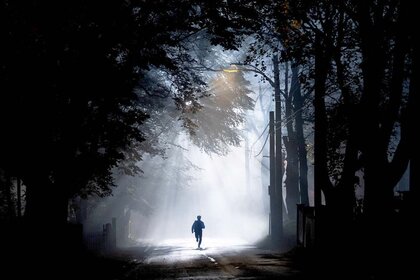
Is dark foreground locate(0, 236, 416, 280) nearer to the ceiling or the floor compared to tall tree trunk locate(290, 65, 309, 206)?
nearer to the floor

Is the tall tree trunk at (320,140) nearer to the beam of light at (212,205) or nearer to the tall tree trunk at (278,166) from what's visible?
the tall tree trunk at (278,166)

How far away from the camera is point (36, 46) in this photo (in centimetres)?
2067

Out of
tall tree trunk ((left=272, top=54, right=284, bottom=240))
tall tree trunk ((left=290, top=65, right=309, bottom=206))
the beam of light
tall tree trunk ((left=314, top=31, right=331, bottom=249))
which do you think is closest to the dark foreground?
tall tree trunk ((left=314, top=31, right=331, bottom=249))

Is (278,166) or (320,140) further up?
(320,140)

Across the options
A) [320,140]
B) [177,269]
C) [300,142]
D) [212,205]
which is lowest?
[212,205]

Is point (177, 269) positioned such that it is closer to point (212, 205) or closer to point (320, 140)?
point (320, 140)

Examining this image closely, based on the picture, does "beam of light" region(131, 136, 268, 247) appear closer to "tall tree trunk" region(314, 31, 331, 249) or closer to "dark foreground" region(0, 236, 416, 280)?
"tall tree trunk" region(314, 31, 331, 249)

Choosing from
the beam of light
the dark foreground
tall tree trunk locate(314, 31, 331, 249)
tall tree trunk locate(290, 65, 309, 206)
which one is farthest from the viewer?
the beam of light

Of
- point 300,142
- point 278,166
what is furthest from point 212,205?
point 278,166

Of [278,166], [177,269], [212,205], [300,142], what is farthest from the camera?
[212,205]

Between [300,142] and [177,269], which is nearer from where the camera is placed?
[177,269]

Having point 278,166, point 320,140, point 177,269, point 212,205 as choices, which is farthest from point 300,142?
point 212,205

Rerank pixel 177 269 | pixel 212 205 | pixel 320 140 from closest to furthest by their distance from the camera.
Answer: pixel 177 269, pixel 320 140, pixel 212 205

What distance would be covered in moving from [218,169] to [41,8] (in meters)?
135
